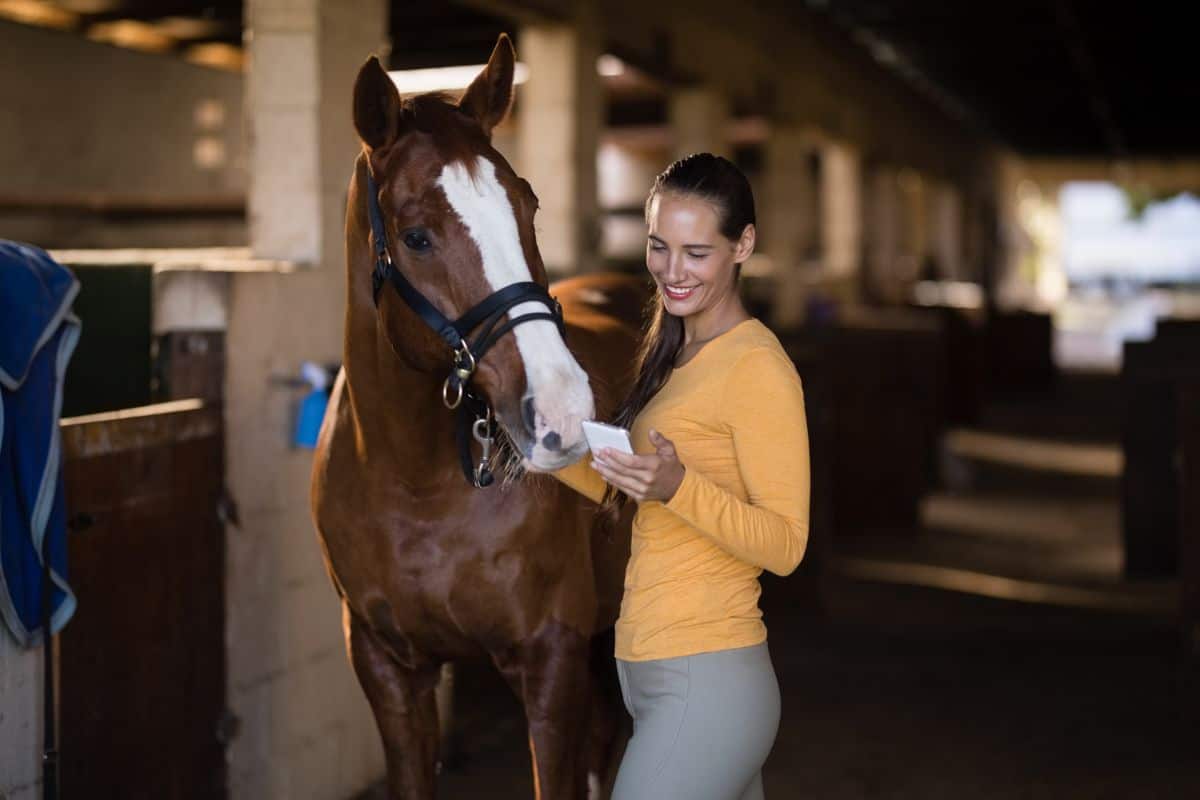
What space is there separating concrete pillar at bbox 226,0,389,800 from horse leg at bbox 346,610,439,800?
0.86 metres

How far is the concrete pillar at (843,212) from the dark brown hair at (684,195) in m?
10.7

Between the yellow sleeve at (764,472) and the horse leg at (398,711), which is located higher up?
the yellow sleeve at (764,472)

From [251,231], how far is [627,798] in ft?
7.51

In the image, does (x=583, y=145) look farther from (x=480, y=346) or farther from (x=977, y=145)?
(x=977, y=145)

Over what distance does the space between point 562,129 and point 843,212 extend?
7512mm

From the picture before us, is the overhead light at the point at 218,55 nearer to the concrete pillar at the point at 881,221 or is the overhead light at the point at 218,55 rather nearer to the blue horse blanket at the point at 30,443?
the blue horse blanket at the point at 30,443

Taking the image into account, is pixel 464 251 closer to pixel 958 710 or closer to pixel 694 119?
pixel 958 710

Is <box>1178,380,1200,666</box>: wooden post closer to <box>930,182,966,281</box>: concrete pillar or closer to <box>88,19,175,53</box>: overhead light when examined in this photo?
<box>88,19,175,53</box>: overhead light

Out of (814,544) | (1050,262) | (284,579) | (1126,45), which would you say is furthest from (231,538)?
(1050,262)

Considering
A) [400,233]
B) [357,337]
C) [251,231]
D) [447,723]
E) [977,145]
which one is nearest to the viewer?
[400,233]

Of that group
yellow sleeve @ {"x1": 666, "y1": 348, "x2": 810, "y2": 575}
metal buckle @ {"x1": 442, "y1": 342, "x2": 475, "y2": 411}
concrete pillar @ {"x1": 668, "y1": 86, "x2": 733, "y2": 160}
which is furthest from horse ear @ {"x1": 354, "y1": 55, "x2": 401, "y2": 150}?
concrete pillar @ {"x1": 668, "y1": 86, "x2": 733, "y2": 160}

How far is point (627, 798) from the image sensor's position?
179 centimetres

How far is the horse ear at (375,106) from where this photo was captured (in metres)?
2.13

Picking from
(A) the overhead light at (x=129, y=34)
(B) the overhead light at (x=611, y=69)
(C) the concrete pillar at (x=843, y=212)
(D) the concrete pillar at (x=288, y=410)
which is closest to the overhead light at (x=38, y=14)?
(A) the overhead light at (x=129, y=34)
